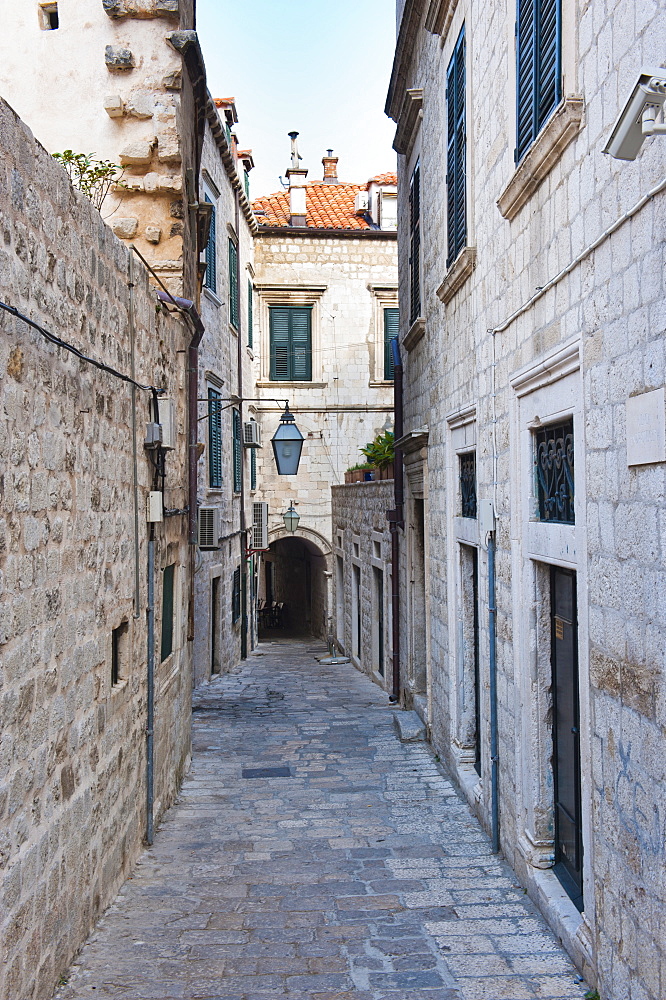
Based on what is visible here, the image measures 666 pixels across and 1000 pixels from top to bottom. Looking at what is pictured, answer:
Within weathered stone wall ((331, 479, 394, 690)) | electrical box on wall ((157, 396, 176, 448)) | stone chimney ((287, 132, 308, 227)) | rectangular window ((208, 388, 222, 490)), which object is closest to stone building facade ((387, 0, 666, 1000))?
electrical box on wall ((157, 396, 176, 448))

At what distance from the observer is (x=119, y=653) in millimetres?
5305

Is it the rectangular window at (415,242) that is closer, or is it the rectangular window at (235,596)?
the rectangular window at (415,242)

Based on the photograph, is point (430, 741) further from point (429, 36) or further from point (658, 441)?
point (429, 36)

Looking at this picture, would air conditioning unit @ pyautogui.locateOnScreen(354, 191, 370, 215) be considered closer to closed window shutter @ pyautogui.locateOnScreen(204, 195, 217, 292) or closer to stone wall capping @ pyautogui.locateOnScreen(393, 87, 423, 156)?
closed window shutter @ pyautogui.locateOnScreen(204, 195, 217, 292)

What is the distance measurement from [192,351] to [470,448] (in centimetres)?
306

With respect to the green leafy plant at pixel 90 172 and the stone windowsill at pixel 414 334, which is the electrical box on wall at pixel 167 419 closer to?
the green leafy plant at pixel 90 172

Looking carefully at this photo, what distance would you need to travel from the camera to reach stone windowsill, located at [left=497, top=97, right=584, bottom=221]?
3801 millimetres

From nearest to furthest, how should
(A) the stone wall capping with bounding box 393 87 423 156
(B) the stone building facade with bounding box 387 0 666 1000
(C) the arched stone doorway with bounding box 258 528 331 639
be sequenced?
(B) the stone building facade with bounding box 387 0 666 1000 < (A) the stone wall capping with bounding box 393 87 423 156 < (C) the arched stone doorway with bounding box 258 528 331 639

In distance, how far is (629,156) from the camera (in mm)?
2602

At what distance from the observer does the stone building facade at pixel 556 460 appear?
10.3 ft

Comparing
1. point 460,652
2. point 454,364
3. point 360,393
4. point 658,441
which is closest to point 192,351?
point 454,364

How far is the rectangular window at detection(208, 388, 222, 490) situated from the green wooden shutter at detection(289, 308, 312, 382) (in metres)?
5.98

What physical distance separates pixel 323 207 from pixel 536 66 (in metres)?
19.6

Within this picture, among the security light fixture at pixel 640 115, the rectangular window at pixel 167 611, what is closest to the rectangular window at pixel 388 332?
the rectangular window at pixel 167 611
